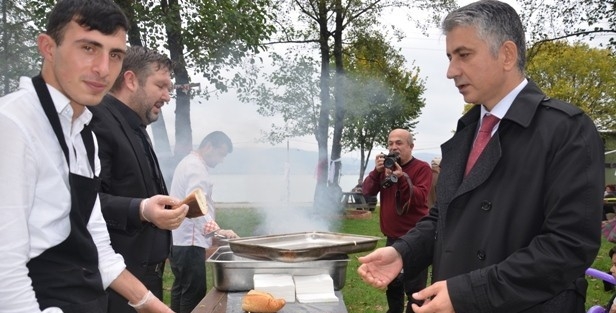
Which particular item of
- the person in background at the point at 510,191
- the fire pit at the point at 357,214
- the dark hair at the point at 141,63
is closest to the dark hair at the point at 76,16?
the person in background at the point at 510,191

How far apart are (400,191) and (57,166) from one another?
444cm

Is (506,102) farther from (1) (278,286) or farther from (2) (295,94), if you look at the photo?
(2) (295,94)

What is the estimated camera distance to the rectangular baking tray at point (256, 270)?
3.30 meters

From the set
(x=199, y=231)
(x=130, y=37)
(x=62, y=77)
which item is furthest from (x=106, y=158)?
(x=130, y=37)

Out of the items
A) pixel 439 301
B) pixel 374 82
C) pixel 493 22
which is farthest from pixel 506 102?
pixel 374 82

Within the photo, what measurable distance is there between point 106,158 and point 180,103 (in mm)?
8747

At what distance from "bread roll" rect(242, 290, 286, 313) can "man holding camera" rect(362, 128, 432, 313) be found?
2.81m

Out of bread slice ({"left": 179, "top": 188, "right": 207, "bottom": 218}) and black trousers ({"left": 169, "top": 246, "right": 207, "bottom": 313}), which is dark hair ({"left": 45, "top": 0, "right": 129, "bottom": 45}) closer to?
bread slice ({"left": 179, "top": 188, "right": 207, "bottom": 218})

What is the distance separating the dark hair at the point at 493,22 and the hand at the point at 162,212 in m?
1.48

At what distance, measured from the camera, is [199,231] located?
5.10 metres

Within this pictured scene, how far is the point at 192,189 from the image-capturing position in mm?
5164

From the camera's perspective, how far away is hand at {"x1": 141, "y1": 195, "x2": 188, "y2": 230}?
8.28 ft

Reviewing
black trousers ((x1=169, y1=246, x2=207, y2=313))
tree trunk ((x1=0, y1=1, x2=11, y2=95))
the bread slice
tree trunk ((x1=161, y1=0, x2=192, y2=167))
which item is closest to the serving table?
the bread slice

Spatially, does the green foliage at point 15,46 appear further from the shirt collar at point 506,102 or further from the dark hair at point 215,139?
the shirt collar at point 506,102
